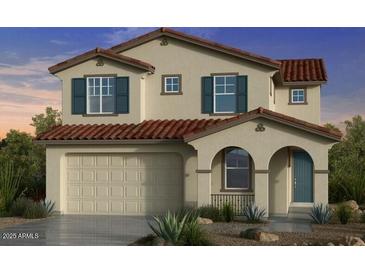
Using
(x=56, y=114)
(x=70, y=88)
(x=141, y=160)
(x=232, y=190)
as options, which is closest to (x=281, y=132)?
(x=232, y=190)

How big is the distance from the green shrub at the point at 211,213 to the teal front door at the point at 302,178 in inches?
216

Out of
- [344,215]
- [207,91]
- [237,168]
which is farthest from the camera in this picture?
[207,91]

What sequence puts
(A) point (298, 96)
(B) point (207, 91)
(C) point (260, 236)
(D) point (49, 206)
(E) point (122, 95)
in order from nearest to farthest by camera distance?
(C) point (260, 236)
(D) point (49, 206)
(B) point (207, 91)
(E) point (122, 95)
(A) point (298, 96)

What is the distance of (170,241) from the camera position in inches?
606

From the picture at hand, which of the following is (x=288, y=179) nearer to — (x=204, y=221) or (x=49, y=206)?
(x=204, y=221)

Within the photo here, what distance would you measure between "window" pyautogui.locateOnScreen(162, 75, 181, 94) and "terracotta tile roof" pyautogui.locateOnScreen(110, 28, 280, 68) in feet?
5.29

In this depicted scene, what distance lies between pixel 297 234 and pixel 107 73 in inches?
423

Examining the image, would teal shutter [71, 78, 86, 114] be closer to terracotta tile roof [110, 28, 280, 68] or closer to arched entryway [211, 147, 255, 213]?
terracotta tile roof [110, 28, 280, 68]

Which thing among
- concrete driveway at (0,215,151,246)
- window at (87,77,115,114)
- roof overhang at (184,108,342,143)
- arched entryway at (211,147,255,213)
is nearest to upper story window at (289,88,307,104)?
arched entryway at (211,147,255,213)

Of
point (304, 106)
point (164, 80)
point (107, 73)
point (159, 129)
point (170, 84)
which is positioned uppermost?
point (107, 73)

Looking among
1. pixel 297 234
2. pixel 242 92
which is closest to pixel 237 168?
pixel 242 92

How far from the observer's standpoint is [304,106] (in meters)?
25.9

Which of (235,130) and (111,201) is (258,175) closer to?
(235,130)

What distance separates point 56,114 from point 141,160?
15.8 meters
